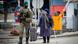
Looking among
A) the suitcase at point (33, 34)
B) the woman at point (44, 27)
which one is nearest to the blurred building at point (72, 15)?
the suitcase at point (33, 34)

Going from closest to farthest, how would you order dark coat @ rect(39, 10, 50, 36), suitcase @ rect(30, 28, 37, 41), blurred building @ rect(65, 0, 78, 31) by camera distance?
1. dark coat @ rect(39, 10, 50, 36)
2. suitcase @ rect(30, 28, 37, 41)
3. blurred building @ rect(65, 0, 78, 31)

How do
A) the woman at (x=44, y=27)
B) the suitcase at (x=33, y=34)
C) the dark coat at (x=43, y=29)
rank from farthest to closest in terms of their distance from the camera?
the suitcase at (x=33, y=34) < the dark coat at (x=43, y=29) < the woman at (x=44, y=27)

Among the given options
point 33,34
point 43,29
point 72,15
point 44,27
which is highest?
point 72,15

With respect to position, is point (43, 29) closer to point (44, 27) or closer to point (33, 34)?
point (44, 27)

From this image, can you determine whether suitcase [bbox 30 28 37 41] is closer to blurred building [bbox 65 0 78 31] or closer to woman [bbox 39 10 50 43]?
woman [bbox 39 10 50 43]

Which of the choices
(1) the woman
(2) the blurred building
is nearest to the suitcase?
(1) the woman

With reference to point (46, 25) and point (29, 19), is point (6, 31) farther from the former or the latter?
point (29, 19)

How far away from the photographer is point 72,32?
19.0 metres

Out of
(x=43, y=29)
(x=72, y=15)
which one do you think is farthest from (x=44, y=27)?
(x=72, y=15)

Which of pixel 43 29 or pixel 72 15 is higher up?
pixel 72 15

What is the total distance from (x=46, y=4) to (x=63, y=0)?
1.20 metres

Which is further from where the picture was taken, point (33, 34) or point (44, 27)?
point (33, 34)

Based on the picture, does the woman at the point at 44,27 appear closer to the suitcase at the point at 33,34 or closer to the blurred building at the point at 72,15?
the suitcase at the point at 33,34

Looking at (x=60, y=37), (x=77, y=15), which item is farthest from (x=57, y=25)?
(x=77, y=15)
